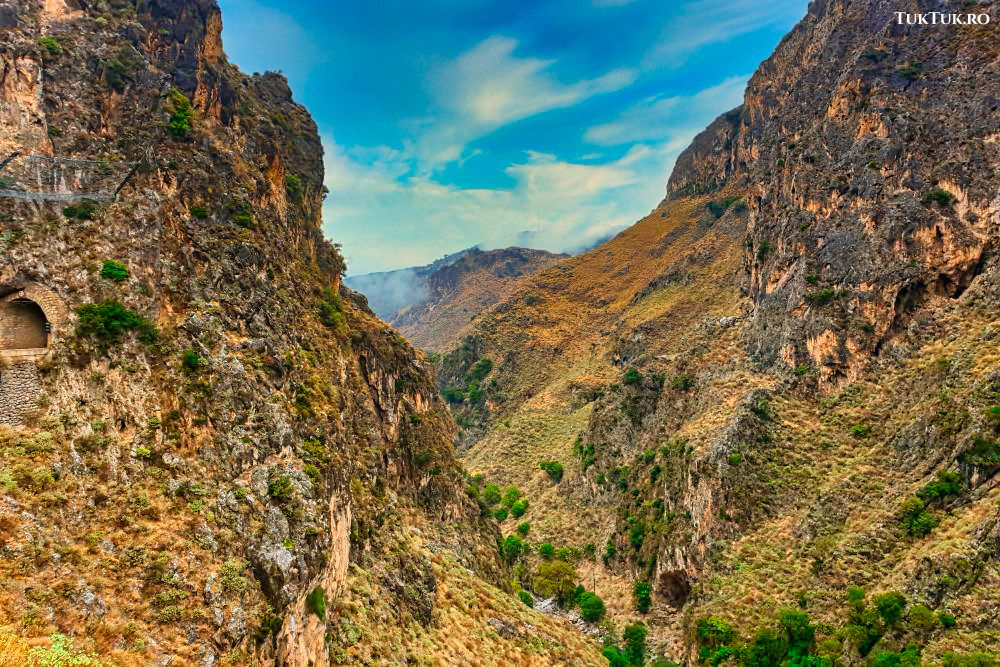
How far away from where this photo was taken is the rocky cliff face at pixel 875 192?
46.8m

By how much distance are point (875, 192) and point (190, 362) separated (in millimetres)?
67196

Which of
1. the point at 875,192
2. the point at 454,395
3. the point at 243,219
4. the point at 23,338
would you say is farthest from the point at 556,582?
the point at 454,395

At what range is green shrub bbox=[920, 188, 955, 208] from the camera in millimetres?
47300

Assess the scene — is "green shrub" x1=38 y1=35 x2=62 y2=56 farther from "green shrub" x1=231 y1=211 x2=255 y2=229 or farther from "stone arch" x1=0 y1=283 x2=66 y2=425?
"stone arch" x1=0 y1=283 x2=66 y2=425

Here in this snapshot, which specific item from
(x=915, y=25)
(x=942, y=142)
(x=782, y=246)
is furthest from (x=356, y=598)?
(x=915, y=25)

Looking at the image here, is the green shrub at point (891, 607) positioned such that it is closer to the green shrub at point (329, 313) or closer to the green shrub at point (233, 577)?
the green shrub at point (233, 577)

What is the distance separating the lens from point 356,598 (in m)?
26.3

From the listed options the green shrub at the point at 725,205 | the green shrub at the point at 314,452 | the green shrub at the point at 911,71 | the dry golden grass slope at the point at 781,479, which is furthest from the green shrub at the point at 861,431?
the green shrub at the point at 725,205

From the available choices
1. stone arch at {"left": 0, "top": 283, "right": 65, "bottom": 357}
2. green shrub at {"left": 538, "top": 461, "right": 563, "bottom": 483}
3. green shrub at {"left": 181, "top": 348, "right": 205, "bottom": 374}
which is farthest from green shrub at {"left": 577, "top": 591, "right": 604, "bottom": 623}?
stone arch at {"left": 0, "top": 283, "right": 65, "bottom": 357}

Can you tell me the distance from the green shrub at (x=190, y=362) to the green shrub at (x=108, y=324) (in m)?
1.55

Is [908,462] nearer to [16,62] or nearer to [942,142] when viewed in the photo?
[942,142]

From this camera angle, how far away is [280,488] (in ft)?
73.9

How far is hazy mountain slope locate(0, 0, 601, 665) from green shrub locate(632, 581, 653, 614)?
48.9 feet

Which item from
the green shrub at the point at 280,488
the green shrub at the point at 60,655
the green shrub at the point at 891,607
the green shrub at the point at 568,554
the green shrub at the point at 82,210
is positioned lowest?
the green shrub at the point at 568,554
